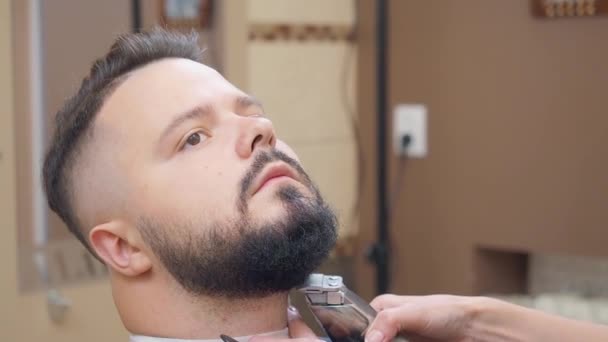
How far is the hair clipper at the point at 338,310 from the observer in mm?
1117

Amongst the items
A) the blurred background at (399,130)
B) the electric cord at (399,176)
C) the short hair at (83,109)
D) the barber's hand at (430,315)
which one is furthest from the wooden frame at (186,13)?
the barber's hand at (430,315)

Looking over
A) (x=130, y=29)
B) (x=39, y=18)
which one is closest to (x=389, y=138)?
(x=130, y=29)

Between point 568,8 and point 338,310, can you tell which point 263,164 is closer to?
point 338,310

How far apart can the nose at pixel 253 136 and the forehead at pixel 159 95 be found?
0.05 metres

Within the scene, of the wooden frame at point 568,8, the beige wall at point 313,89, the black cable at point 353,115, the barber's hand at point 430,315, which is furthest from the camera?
the black cable at point 353,115

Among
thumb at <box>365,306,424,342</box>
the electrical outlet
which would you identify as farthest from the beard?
the electrical outlet

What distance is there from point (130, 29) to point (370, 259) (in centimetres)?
86

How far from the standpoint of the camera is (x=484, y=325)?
1.23 meters

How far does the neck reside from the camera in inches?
43.7

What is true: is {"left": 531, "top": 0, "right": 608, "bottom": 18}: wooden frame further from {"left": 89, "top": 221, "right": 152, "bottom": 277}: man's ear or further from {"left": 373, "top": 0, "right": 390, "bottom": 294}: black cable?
{"left": 89, "top": 221, "right": 152, "bottom": 277}: man's ear

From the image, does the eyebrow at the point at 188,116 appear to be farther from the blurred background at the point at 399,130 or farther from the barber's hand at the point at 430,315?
the blurred background at the point at 399,130

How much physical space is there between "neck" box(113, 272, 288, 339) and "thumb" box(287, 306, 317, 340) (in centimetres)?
2

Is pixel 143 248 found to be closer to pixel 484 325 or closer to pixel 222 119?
pixel 222 119

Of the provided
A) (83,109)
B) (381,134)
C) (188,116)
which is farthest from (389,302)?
(381,134)
